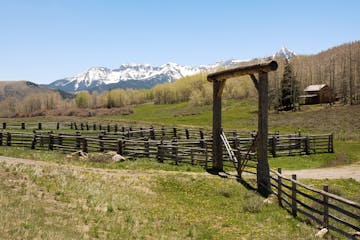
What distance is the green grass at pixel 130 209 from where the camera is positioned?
31.2 feet

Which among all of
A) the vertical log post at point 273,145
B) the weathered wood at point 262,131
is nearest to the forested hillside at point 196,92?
the vertical log post at point 273,145

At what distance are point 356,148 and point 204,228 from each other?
28.0 metres

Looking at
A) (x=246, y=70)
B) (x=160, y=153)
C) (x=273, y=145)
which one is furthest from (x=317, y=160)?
(x=246, y=70)

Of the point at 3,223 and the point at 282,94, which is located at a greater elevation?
the point at 282,94

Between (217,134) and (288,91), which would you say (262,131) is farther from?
(288,91)

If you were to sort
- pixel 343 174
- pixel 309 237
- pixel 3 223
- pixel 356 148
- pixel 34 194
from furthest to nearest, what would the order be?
pixel 356 148
pixel 343 174
pixel 34 194
pixel 309 237
pixel 3 223

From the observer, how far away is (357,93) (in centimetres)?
8850

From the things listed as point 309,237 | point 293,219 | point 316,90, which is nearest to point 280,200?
point 293,219

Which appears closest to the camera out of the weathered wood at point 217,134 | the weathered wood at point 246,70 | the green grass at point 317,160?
the weathered wood at point 246,70

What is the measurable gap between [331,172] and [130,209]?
15364 millimetres

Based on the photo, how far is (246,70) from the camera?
17.2 meters

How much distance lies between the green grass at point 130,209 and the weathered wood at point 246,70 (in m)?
5.15

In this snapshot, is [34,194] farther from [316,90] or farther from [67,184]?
[316,90]

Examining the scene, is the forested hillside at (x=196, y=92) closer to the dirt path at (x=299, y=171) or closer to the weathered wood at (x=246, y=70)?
the dirt path at (x=299, y=171)
